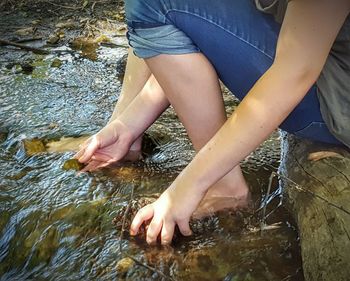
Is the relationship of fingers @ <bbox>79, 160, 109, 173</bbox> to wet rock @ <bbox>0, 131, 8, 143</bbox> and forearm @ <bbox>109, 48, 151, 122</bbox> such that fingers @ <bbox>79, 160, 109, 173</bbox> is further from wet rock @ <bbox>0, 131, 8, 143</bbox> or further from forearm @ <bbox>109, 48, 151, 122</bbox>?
wet rock @ <bbox>0, 131, 8, 143</bbox>

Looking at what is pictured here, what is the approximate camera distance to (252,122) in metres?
1.29

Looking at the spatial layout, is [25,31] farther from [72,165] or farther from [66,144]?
[72,165]

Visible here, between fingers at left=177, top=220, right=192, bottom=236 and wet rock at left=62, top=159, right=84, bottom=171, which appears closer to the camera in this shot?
fingers at left=177, top=220, right=192, bottom=236

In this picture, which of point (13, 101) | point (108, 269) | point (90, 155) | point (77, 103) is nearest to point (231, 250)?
point (108, 269)

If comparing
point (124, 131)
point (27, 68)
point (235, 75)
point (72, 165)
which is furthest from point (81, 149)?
point (27, 68)

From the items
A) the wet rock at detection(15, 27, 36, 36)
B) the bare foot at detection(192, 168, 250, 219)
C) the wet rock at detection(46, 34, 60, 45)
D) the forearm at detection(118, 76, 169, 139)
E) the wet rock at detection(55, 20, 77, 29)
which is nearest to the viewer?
the bare foot at detection(192, 168, 250, 219)

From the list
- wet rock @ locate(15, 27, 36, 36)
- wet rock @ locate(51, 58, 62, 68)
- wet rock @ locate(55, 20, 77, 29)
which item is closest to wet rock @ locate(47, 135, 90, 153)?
wet rock @ locate(51, 58, 62, 68)

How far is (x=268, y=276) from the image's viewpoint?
4.67ft

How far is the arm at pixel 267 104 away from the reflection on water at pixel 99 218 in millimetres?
108

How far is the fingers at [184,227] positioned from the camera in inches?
57.5

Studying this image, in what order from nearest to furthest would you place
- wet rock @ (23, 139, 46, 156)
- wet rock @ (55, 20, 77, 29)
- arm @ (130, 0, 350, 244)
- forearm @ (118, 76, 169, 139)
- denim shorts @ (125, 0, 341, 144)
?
1. arm @ (130, 0, 350, 244)
2. denim shorts @ (125, 0, 341, 144)
3. forearm @ (118, 76, 169, 139)
4. wet rock @ (23, 139, 46, 156)
5. wet rock @ (55, 20, 77, 29)

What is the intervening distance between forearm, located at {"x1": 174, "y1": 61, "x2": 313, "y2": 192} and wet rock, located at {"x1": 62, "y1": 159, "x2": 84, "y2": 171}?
0.68 m

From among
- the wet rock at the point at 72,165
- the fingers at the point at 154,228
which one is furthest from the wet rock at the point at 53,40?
the fingers at the point at 154,228

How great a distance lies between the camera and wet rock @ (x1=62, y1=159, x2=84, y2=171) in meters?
1.96
